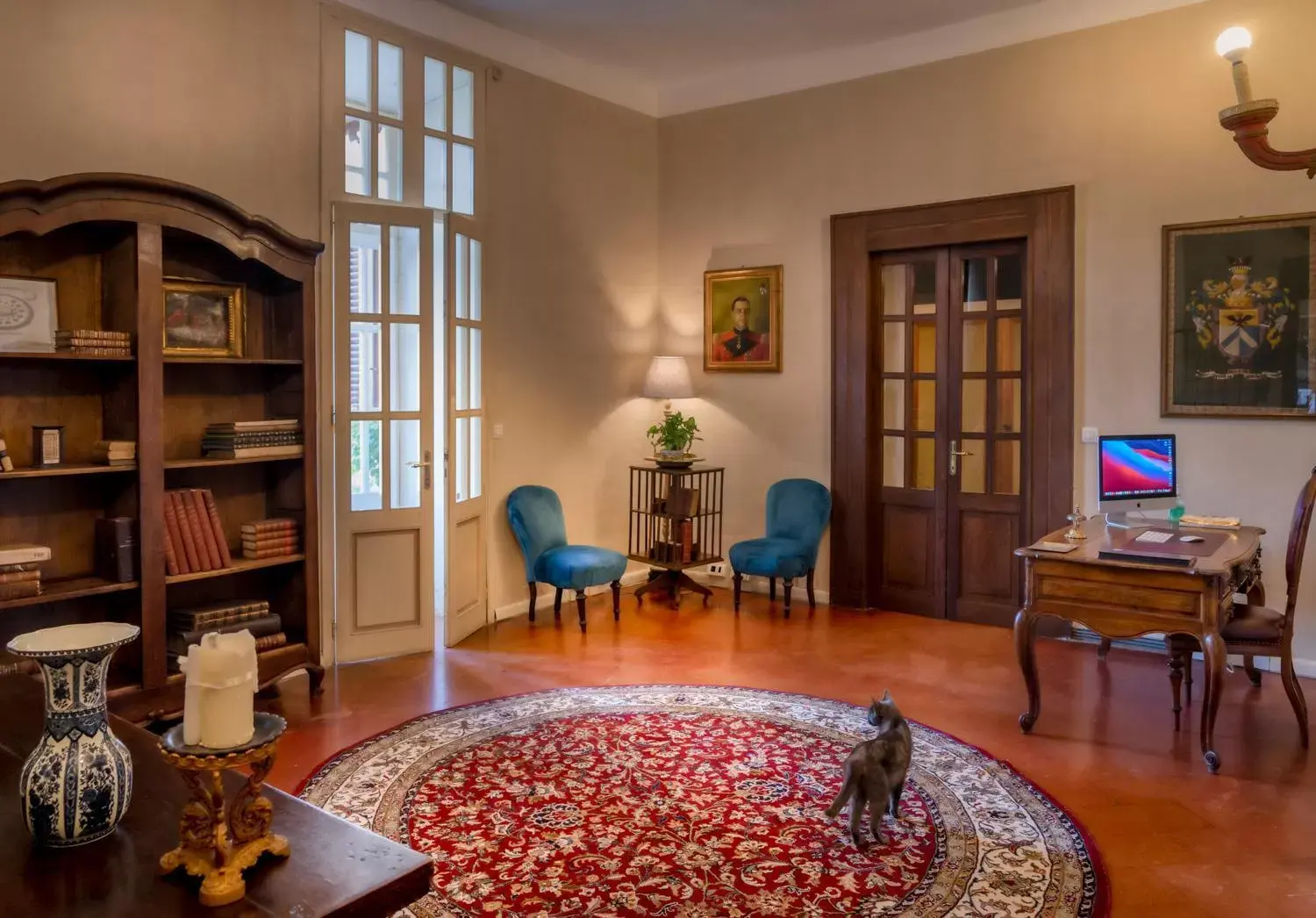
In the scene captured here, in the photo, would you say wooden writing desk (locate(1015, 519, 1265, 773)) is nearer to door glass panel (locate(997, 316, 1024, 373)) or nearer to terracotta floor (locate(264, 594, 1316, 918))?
terracotta floor (locate(264, 594, 1316, 918))

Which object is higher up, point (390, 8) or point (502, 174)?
point (390, 8)

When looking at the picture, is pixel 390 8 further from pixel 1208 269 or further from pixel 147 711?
pixel 1208 269

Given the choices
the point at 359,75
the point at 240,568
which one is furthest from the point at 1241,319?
the point at 240,568

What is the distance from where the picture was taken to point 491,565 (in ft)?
20.2

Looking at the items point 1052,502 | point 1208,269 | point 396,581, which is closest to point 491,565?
point 396,581

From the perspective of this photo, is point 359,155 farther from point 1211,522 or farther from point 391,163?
point 1211,522

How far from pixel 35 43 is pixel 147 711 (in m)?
2.67

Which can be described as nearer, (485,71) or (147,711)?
(147,711)

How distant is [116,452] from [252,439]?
2.01ft

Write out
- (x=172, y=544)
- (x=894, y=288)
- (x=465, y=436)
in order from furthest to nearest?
(x=894, y=288) < (x=465, y=436) < (x=172, y=544)

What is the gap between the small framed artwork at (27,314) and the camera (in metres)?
3.75

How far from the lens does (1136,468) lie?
15.9 feet

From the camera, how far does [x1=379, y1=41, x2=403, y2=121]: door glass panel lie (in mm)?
5383

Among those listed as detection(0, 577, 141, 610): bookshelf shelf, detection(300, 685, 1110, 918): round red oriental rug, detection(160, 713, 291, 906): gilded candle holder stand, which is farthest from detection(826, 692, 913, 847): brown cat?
detection(0, 577, 141, 610): bookshelf shelf
